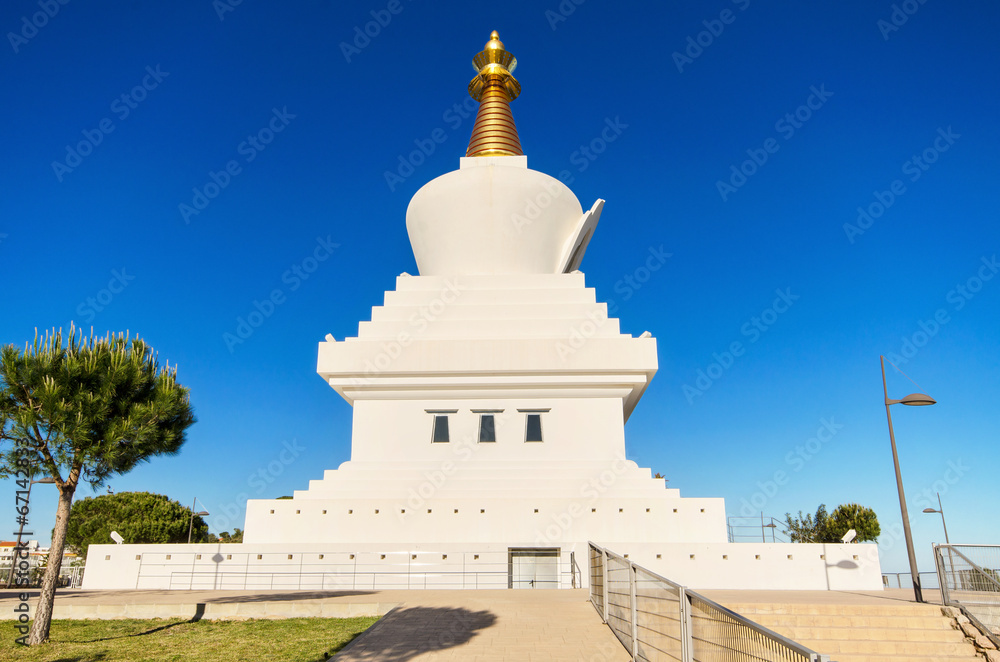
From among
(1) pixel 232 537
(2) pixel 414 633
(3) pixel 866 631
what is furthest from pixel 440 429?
(1) pixel 232 537

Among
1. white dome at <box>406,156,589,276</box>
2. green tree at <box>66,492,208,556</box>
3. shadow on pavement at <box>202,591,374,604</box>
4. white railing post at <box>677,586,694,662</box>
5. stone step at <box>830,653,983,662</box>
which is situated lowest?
stone step at <box>830,653,983,662</box>

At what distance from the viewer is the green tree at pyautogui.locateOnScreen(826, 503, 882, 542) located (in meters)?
40.2

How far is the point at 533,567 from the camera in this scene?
17672 millimetres

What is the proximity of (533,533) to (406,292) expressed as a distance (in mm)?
9754

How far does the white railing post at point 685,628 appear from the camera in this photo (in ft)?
20.2

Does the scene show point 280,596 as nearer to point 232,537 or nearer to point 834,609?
point 834,609

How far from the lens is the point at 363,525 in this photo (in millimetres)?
18266

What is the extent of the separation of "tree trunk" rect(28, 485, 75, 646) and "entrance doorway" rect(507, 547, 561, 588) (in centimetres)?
986

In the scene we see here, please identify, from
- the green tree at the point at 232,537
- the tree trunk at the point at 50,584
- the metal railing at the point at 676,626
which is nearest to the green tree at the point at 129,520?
the green tree at the point at 232,537

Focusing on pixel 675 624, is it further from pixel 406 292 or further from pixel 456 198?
pixel 456 198

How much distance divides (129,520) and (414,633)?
42066 mm

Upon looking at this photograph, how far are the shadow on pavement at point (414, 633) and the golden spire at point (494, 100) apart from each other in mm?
20015

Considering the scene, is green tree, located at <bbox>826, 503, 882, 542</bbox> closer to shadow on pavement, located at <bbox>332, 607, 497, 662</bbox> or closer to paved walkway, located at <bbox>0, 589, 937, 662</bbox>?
paved walkway, located at <bbox>0, 589, 937, 662</bbox>

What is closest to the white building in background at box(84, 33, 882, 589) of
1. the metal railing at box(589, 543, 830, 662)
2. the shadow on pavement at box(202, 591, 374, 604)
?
the shadow on pavement at box(202, 591, 374, 604)
